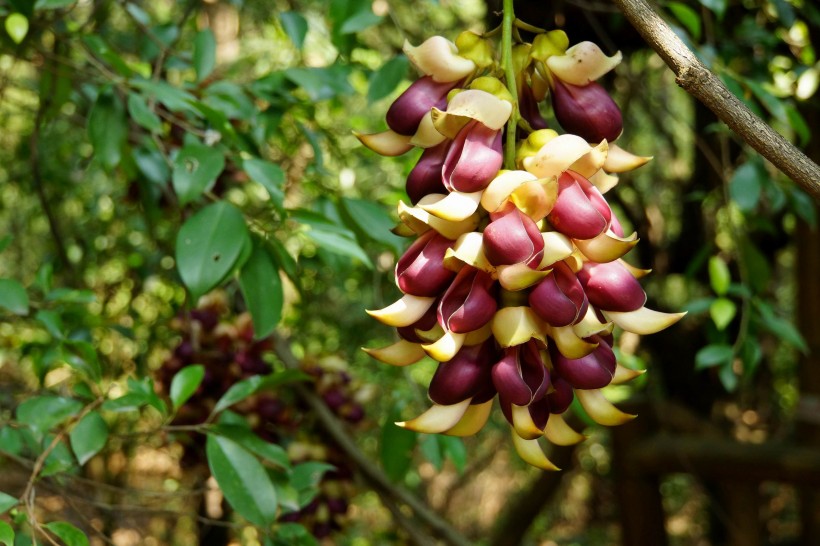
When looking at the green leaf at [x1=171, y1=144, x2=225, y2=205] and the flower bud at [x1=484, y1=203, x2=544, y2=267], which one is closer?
the flower bud at [x1=484, y1=203, x2=544, y2=267]

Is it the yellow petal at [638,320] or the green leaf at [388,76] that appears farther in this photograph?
the green leaf at [388,76]

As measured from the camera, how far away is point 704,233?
2.89 metres

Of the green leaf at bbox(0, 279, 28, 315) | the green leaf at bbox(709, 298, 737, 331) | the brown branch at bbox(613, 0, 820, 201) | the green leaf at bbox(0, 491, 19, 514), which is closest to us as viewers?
the brown branch at bbox(613, 0, 820, 201)

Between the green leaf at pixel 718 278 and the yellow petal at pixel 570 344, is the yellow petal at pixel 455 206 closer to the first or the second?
the yellow petal at pixel 570 344

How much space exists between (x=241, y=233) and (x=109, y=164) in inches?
12.5

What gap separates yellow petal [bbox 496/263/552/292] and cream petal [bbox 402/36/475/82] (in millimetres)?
158

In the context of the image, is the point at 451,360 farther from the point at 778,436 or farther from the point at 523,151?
the point at 778,436

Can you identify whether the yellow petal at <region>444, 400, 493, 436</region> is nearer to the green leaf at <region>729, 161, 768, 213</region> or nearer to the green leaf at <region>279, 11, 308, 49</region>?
the green leaf at <region>279, 11, 308, 49</region>

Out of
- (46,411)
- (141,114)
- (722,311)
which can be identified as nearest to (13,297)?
(46,411)

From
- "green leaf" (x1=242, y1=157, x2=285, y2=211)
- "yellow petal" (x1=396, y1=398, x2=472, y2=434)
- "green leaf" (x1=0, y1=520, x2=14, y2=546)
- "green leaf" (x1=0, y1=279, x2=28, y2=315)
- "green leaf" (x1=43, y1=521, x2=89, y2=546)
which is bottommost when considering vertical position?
"green leaf" (x1=43, y1=521, x2=89, y2=546)

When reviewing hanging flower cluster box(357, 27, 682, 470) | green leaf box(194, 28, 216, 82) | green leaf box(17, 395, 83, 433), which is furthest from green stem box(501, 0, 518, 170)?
green leaf box(194, 28, 216, 82)

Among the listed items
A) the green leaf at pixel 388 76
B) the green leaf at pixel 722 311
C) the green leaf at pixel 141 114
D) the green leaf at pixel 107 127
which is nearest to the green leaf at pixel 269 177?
the green leaf at pixel 141 114

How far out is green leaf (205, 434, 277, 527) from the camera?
92 cm

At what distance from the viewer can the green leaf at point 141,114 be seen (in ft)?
3.34
